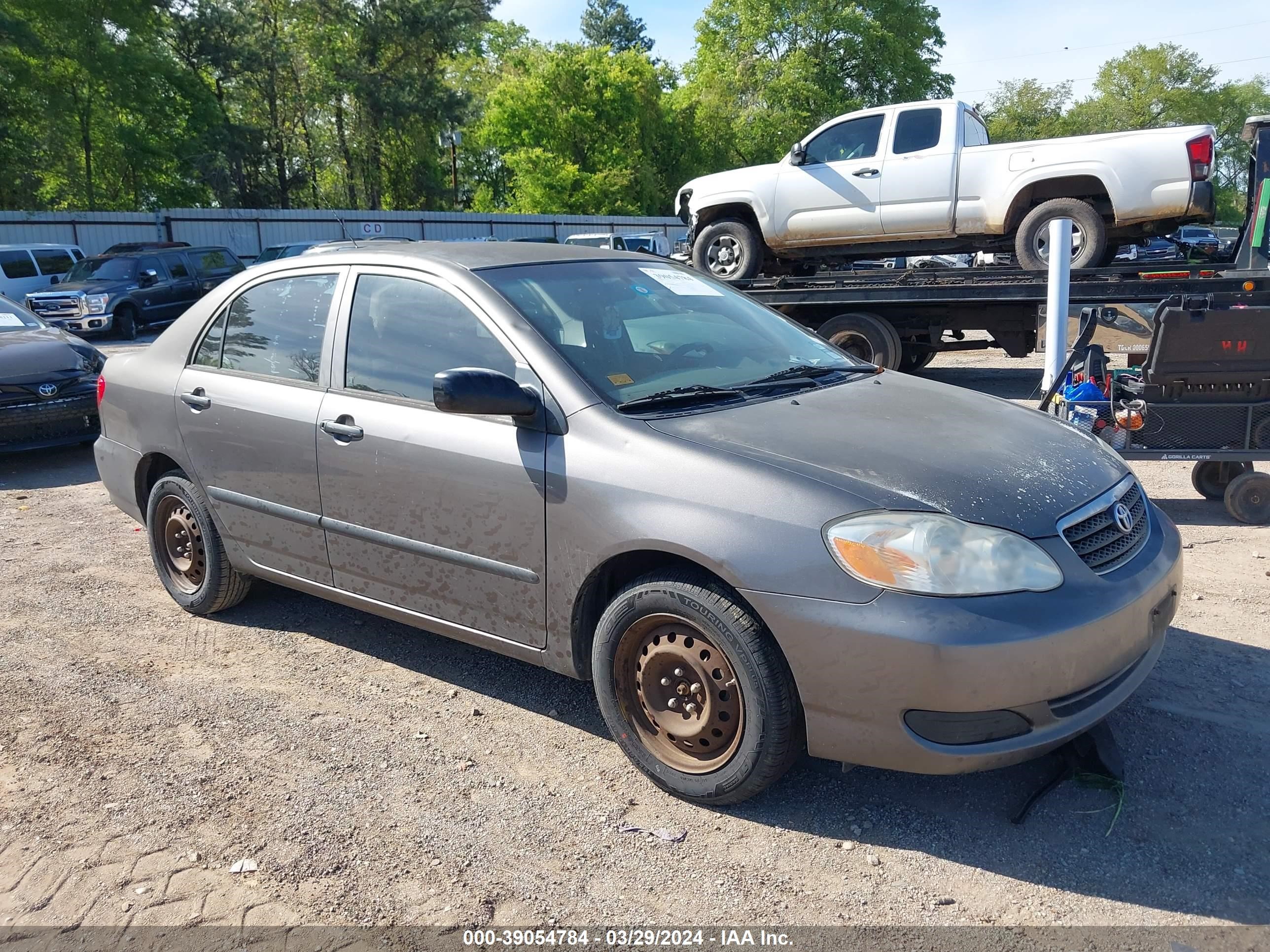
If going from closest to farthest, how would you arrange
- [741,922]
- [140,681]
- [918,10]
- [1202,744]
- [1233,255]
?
[741,922] < [1202,744] < [140,681] < [1233,255] < [918,10]

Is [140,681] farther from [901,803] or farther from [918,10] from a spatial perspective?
[918,10]

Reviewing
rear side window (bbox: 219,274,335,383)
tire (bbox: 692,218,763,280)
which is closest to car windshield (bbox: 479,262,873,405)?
rear side window (bbox: 219,274,335,383)

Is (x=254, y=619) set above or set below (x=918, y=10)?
below

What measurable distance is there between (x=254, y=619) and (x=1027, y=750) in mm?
3534

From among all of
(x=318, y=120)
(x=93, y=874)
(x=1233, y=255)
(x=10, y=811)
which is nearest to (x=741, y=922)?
(x=93, y=874)

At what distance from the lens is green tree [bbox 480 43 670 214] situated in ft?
148

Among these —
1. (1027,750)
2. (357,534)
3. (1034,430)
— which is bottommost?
(1027,750)

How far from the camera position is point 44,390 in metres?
8.41

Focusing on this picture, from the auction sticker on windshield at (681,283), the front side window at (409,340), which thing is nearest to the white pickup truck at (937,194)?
the auction sticker on windshield at (681,283)

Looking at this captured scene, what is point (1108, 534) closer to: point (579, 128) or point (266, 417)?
point (266, 417)

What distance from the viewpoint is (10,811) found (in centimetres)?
320

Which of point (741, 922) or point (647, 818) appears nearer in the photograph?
point (741, 922)

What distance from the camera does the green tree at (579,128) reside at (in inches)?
1779

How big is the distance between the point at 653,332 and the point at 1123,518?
1.72m
